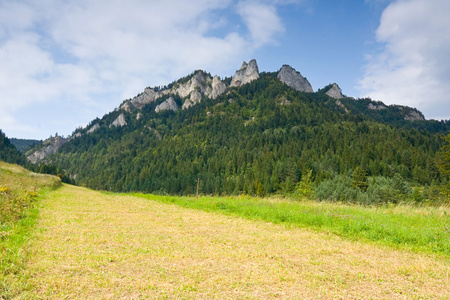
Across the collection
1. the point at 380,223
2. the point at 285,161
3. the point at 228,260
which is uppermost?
the point at 285,161

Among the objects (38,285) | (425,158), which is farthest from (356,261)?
(425,158)

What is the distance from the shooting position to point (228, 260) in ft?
26.1

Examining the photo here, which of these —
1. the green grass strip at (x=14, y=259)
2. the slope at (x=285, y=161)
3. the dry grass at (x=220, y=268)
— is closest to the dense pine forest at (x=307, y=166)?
the slope at (x=285, y=161)

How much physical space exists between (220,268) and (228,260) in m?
0.75

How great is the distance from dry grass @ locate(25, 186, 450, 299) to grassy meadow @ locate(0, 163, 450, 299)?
3 cm

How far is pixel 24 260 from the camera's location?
698 centimetres

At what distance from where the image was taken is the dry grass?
5730 mm

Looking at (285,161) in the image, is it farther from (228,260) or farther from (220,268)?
(220,268)

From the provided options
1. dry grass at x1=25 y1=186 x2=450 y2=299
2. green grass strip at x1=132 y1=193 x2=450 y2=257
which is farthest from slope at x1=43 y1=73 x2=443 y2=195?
dry grass at x1=25 y1=186 x2=450 y2=299

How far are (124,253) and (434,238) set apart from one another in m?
13.4

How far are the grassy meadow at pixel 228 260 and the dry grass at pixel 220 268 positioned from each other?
0.03 m

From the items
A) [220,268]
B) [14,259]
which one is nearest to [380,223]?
[220,268]

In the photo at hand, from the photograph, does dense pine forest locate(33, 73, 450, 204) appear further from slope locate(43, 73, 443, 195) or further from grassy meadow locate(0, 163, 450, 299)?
grassy meadow locate(0, 163, 450, 299)

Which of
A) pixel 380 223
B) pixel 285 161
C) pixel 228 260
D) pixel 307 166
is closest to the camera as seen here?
pixel 228 260
